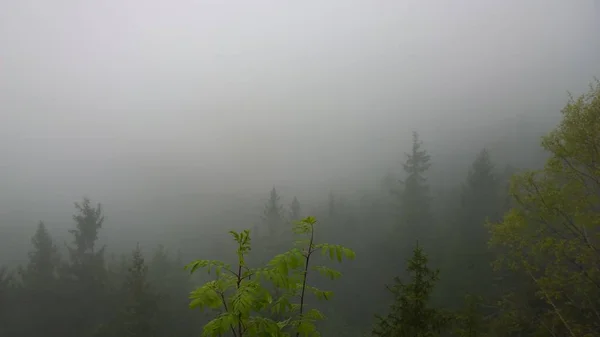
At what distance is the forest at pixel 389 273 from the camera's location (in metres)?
2.60

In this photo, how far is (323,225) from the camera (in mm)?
49406

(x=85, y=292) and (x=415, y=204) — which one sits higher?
(x=415, y=204)

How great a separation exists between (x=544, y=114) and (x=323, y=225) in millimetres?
84872

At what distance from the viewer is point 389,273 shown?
3866cm

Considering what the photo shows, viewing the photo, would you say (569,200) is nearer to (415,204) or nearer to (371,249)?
(415,204)

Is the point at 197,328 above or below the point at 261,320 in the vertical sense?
below

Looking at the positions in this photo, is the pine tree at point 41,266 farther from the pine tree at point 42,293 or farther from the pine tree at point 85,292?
the pine tree at point 85,292

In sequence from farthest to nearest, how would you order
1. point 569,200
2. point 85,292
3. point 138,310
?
point 85,292 → point 138,310 → point 569,200

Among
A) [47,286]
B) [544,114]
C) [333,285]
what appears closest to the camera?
[47,286]

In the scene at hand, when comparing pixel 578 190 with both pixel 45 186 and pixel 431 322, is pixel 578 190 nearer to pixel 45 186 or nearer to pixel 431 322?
pixel 431 322

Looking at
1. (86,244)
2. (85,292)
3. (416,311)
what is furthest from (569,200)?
(86,244)

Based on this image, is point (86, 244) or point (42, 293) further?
point (86, 244)

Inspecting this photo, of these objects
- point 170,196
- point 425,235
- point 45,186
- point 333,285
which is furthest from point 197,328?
point 45,186

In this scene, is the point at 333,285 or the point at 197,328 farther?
the point at 333,285
